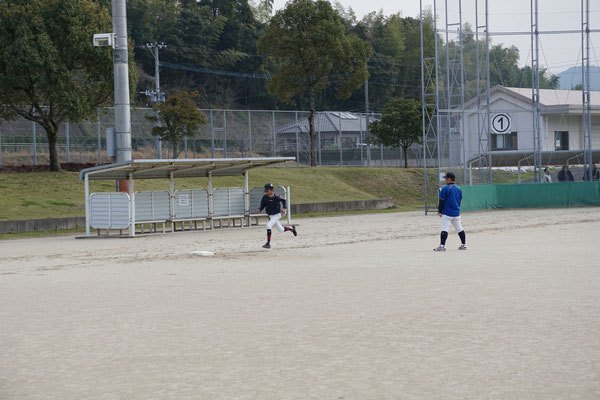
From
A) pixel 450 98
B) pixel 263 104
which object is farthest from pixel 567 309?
pixel 263 104

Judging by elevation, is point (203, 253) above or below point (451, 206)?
below

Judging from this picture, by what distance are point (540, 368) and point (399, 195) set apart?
134ft

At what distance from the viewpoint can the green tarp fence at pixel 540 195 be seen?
37062mm

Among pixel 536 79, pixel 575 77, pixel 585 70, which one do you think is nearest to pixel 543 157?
pixel 575 77

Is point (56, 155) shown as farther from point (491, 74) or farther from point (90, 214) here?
point (491, 74)

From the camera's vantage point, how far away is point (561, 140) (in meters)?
42.8

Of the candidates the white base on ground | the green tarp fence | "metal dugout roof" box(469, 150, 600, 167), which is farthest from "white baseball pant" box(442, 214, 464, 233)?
"metal dugout roof" box(469, 150, 600, 167)

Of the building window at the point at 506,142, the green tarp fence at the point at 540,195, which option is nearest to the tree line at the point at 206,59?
the building window at the point at 506,142

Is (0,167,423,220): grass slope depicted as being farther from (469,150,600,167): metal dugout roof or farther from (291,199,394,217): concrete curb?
(469,150,600,167): metal dugout roof

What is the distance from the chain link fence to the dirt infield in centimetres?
2344

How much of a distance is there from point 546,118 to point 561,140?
5.26 feet

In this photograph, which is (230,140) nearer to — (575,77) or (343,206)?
(343,206)

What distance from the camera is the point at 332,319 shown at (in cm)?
897

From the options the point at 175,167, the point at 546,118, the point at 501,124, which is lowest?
the point at 175,167
